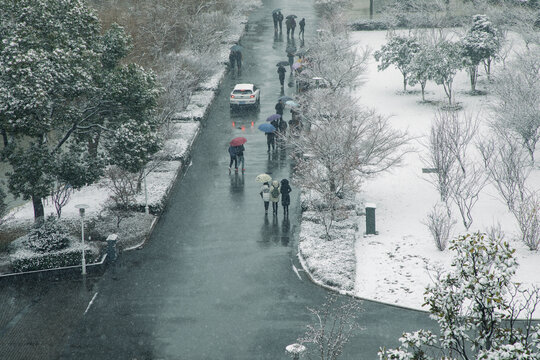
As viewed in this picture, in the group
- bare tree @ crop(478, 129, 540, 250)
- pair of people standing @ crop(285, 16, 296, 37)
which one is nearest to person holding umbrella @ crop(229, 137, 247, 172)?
bare tree @ crop(478, 129, 540, 250)

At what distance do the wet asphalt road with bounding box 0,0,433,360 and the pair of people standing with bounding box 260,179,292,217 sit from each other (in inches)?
17.9

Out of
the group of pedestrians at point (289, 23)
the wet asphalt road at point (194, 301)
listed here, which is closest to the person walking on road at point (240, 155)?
the wet asphalt road at point (194, 301)

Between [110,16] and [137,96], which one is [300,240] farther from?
[110,16]

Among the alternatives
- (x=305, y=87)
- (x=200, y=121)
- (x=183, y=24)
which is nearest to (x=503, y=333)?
(x=200, y=121)

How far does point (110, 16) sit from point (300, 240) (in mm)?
17312

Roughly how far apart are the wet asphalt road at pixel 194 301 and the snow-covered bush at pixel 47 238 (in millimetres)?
1253

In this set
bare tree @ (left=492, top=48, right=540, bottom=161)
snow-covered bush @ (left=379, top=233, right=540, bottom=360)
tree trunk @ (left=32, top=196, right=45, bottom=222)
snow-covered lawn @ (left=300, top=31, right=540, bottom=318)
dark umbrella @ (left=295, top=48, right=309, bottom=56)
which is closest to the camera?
snow-covered bush @ (left=379, top=233, right=540, bottom=360)

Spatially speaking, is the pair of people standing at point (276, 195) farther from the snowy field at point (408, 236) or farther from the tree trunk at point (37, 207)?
the tree trunk at point (37, 207)

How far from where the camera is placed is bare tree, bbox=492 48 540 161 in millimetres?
27938

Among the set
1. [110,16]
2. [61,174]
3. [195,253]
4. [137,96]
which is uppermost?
[110,16]

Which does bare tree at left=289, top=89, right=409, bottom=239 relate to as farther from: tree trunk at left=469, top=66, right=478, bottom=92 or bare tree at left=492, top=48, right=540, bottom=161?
tree trunk at left=469, top=66, right=478, bottom=92

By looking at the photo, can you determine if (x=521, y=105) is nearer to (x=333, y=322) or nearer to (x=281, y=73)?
(x=333, y=322)

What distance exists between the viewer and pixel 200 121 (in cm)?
3512

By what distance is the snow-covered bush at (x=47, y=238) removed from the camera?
70.7ft
